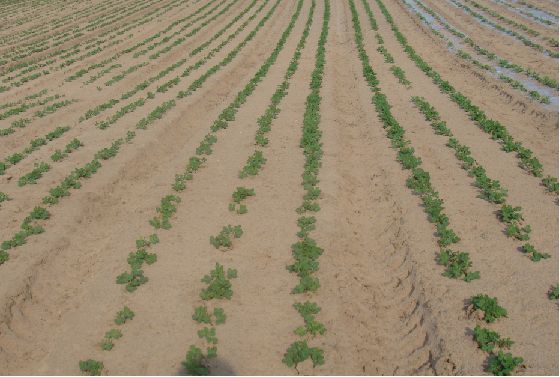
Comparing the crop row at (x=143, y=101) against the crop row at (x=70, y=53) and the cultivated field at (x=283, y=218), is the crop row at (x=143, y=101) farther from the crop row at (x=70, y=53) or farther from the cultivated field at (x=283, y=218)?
the crop row at (x=70, y=53)

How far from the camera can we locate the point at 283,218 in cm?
1087

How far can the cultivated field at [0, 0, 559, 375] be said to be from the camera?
25.0 ft

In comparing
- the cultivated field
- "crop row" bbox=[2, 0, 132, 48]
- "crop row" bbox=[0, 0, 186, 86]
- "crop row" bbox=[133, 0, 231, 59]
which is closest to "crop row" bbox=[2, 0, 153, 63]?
"crop row" bbox=[0, 0, 186, 86]

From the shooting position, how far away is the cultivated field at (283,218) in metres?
7.61

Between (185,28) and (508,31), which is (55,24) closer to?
(185,28)

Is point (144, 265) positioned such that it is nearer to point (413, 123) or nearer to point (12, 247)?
point (12, 247)

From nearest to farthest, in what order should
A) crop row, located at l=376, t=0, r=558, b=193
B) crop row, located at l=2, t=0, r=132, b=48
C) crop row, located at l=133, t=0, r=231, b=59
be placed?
crop row, located at l=376, t=0, r=558, b=193
crop row, located at l=133, t=0, r=231, b=59
crop row, located at l=2, t=0, r=132, b=48

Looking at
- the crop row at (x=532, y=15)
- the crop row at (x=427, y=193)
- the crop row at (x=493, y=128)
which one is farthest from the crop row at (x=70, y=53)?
the crop row at (x=532, y=15)

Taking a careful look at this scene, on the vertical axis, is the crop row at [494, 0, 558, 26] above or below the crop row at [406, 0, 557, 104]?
below

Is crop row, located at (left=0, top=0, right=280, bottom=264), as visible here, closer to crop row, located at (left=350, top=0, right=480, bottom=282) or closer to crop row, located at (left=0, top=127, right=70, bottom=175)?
crop row, located at (left=0, top=127, right=70, bottom=175)

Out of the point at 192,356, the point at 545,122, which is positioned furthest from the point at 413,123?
the point at 192,356

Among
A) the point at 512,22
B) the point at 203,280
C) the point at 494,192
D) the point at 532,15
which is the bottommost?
the point at 532,15

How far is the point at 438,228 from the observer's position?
1012cm

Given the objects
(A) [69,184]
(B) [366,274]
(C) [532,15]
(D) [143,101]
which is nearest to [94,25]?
(D) [143,101]
